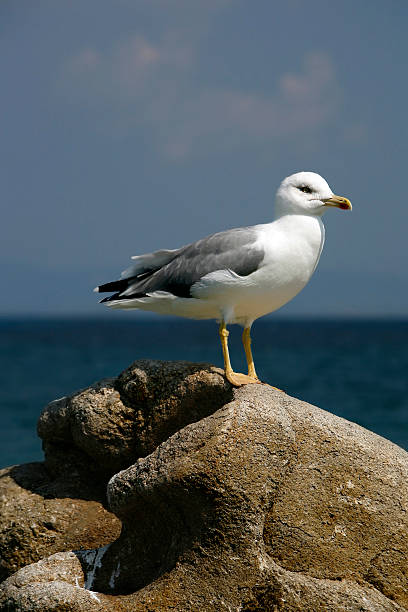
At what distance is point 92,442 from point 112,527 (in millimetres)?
769

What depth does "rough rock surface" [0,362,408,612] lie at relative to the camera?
5.10 metres

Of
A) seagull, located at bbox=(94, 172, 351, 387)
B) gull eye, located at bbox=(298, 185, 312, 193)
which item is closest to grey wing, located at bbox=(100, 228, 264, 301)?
seagull, located at bbox=(94, 172, 351, 387)

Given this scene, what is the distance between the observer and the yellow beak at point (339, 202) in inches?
269

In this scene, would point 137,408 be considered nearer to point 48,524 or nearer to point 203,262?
point 48,524

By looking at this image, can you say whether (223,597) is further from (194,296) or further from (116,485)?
(194,296)

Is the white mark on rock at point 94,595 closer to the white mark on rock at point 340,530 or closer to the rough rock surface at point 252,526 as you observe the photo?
the rough rock surface at point 252,526

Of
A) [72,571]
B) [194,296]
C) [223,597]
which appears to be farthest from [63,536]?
[194,296]

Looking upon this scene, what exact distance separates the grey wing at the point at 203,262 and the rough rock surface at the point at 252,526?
4.05ft

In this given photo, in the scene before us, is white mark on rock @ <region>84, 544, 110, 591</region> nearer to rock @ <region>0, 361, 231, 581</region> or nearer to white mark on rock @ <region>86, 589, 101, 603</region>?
white mark on rock @ <region>86, 589, 101, 603</region>

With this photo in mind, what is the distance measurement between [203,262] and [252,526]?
2559 mm

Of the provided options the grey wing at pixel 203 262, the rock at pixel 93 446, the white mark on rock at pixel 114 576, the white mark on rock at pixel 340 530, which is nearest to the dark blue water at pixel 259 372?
the rock at pixel 93 446

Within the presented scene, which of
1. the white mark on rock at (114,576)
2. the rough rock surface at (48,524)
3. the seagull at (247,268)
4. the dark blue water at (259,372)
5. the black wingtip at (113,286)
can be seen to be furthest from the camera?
the dark blue water at (259,372)

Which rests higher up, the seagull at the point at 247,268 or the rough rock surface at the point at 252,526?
the seagull at the point at 247,268

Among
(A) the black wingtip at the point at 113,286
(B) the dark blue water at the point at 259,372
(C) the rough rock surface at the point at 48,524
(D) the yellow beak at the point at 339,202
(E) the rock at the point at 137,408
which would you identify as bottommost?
(B) the dark blue water at the point at 259,372
